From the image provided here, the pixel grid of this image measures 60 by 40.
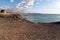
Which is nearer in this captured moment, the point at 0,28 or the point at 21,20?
the point at 0,28

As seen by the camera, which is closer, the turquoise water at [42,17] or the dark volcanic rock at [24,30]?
the dark volcanic rock at [24,30]

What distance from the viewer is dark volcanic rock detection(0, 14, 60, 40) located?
30.1 feet

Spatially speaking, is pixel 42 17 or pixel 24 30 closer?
pixel 24 30

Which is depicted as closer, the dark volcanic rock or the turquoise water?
the dark volcanic rock

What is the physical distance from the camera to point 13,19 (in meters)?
11.7

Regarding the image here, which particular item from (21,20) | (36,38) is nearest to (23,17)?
(21,20)

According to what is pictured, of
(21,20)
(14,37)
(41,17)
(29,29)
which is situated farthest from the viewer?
(41,17)

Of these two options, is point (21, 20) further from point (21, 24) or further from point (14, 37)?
point (14, 37)

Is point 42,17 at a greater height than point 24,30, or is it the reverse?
point 24,30

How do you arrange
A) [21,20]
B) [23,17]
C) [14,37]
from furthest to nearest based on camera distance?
[23,17], [21,20], [14,37]

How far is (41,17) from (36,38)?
17.9ft

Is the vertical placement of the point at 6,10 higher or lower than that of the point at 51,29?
higher

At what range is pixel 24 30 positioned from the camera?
33.2 feet

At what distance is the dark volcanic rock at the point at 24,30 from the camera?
918cm
